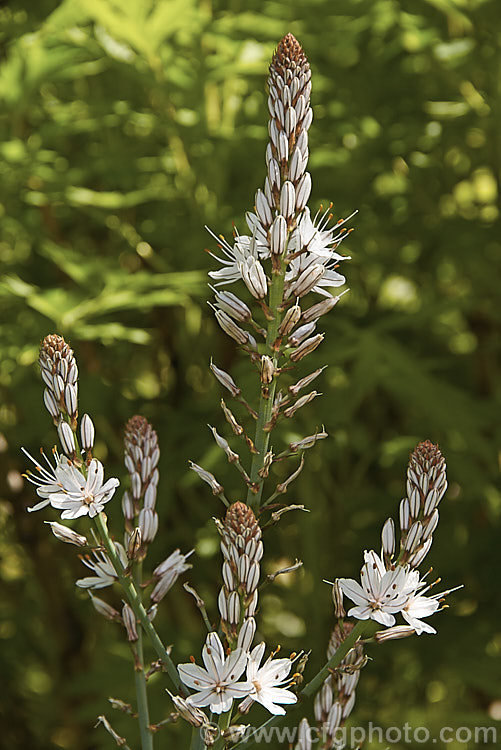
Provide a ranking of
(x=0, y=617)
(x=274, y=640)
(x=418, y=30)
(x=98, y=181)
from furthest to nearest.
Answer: (x=98, y=181) < (x=0, y=617) < (x=274, y=640) < (x=418, y=30)

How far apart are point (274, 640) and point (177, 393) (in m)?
0.49

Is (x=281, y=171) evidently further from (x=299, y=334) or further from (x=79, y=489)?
(x=79, y=489)

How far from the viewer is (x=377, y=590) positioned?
0.57 metres

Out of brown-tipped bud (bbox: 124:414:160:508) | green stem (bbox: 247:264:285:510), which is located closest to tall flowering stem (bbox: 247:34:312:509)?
green stem (bbox: 247:264:285:510)

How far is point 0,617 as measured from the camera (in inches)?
67.1

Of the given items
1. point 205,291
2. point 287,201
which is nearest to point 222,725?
point 287,201

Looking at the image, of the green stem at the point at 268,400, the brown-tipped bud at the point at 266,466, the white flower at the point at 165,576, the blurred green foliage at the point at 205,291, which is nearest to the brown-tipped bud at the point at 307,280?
the green stem at the point at 268,400

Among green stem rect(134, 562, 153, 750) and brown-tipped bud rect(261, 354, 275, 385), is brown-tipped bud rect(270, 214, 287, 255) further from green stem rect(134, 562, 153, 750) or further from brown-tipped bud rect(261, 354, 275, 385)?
green stem rect(134, 562, 153, 750)

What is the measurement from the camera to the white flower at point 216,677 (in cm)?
55

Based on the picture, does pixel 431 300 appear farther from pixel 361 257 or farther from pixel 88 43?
pixel 88 43

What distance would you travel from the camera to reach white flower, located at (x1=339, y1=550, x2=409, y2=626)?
1.86 feet

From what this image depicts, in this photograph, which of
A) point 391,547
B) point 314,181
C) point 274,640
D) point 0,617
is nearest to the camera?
point 391,547

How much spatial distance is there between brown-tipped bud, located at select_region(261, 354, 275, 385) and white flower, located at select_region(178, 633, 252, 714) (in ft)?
0.56

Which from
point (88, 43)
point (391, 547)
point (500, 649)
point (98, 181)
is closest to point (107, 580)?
point (391, 547)
